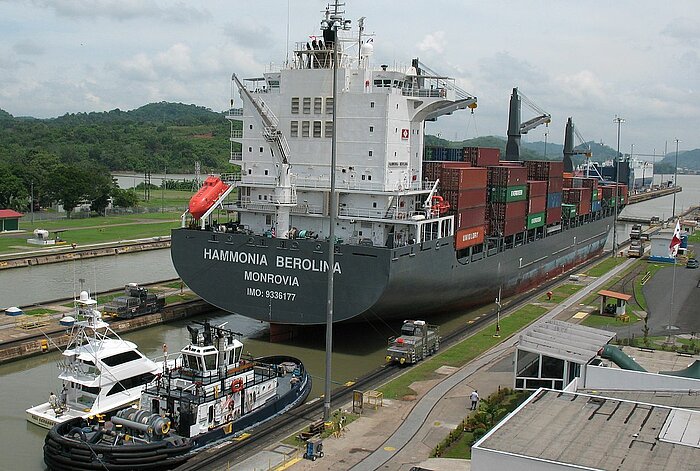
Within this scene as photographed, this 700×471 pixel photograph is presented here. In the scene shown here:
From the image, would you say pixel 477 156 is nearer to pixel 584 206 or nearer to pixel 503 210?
pixel 503 210

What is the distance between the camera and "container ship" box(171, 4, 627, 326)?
96.8 ft

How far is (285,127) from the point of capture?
34.0 meters

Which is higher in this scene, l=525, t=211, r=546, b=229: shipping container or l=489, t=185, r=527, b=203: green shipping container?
l=489, t=185, r=527, b=203: green shipping container

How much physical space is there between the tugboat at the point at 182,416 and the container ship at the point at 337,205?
7.00 m

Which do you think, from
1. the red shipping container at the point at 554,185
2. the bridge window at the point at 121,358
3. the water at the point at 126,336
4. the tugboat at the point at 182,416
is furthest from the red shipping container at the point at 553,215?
the bridge window at the point at 121,358

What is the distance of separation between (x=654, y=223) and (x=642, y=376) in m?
95.0

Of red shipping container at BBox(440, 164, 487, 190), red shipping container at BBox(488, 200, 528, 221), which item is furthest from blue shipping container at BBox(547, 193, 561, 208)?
red shipping container at BBox(440, 164, 487, 190)

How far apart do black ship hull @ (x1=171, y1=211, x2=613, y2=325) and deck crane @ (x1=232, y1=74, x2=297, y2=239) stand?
189 centimetres

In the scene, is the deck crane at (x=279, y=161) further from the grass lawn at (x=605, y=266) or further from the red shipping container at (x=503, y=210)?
the grass lawn at (x=605, y=266)

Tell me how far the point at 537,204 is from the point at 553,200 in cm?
544

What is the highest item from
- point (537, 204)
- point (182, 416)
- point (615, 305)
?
point (537, 204)

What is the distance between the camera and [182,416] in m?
19.8

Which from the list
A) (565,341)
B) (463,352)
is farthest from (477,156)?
(565,341)

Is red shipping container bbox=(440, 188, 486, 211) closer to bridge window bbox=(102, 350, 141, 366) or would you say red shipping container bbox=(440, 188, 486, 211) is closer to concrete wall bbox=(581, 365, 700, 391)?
concrete wall bbox=(581, 365, 700, 391)
